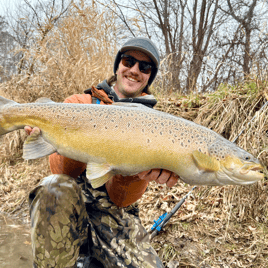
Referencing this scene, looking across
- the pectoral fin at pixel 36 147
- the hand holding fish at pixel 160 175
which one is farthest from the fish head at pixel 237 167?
the pectoral fin at pixel 36 147

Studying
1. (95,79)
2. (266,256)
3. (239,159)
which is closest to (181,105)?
(95,79)

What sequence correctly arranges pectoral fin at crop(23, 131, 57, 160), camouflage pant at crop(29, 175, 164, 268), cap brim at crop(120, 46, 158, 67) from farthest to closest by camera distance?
cap brim at crop(120, 46, 158, 67)
camouflage pant at crop(29, 175, 164, 268)
pectoral fin at crop(23, 131, 57, 160)

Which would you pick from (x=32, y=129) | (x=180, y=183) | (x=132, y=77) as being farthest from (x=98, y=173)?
(x=180, y=183)

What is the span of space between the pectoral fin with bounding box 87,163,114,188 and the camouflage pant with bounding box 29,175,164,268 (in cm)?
54

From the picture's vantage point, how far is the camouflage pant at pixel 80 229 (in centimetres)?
184

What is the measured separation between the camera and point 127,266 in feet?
6.79

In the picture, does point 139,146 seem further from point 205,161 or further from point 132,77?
point 132,77

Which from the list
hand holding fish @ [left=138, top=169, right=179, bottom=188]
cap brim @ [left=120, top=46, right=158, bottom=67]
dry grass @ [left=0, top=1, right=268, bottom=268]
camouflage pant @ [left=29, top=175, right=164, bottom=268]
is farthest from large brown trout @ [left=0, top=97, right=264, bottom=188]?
dry grass @ [left=0, top=1, right=268, bottom=268]

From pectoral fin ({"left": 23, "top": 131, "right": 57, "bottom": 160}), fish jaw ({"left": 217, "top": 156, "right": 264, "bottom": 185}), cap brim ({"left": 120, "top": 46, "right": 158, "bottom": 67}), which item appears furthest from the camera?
cap brim ({"left": 120, "top": 46, "right": 158, "bottom": 67})

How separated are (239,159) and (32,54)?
4431mm

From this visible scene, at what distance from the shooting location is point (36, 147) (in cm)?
162

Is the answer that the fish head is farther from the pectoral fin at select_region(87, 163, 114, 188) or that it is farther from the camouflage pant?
the camouflage pant

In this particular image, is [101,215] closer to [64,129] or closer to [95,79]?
[64,129]

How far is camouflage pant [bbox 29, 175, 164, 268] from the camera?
1.84m
